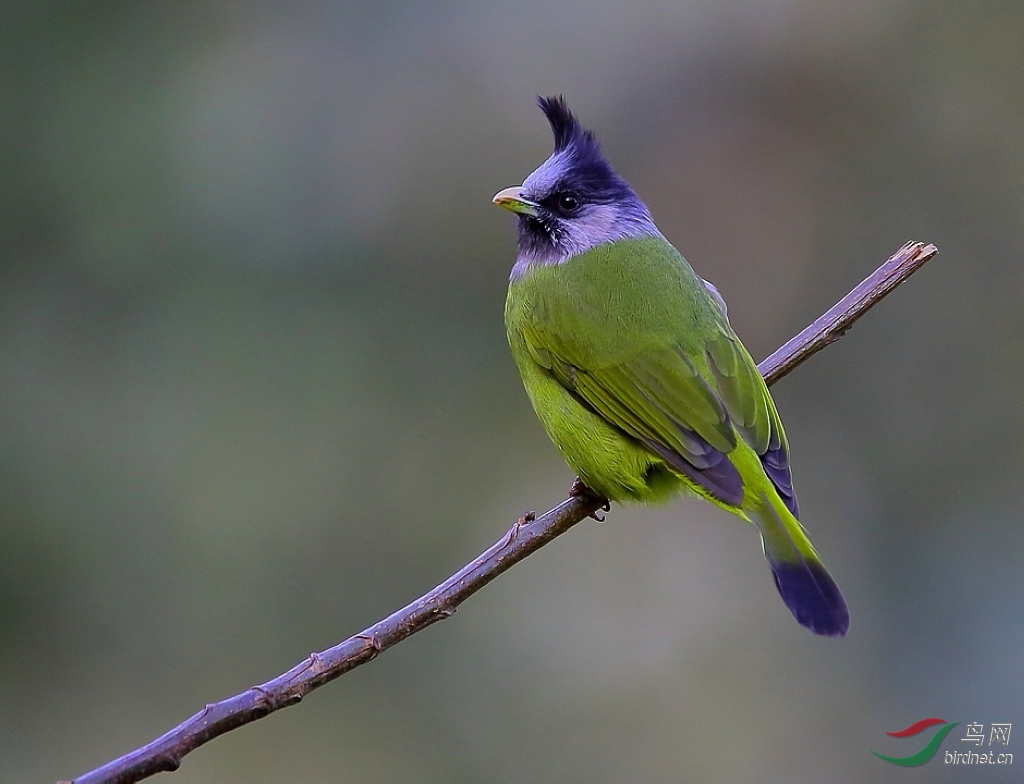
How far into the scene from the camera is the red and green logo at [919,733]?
4.93m

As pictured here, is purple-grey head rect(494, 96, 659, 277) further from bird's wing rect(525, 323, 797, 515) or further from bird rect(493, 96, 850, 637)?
bird's wing rect(525, 323, 797, 515)

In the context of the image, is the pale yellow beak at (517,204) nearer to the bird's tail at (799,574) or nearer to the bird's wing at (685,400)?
the bird's wing at (685,400)

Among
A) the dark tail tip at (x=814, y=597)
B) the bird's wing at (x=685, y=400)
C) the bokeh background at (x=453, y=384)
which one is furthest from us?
the bokeh background at (x=453, y=384)

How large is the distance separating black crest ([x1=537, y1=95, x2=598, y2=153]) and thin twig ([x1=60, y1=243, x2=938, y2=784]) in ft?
4.04

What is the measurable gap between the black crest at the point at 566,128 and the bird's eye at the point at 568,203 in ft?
0.69

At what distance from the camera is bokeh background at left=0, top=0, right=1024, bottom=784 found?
234 inches

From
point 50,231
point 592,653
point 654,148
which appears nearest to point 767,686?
point 592,653

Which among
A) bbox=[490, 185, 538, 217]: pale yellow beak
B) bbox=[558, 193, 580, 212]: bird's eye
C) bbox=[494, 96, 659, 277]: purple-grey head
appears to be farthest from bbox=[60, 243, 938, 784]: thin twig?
bbox=[490, 185, 538, 217]: pale yellow beak

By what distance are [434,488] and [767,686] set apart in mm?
2185

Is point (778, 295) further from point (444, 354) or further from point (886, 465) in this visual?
point (444, 354)

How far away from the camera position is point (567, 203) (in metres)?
4.47

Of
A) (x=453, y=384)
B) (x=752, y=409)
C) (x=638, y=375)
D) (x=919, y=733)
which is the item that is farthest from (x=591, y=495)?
(x=453, y=384)

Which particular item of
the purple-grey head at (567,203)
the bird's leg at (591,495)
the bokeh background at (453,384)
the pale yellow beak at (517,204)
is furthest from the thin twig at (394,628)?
the bokeh background at (453,384)

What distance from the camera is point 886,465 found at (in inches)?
254
